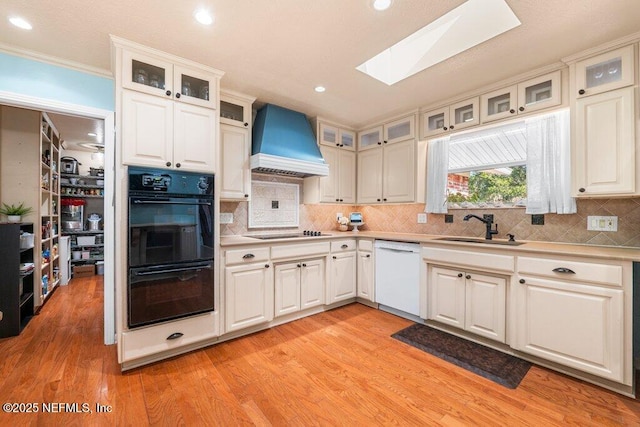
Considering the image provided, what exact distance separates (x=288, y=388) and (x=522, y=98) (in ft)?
10.2

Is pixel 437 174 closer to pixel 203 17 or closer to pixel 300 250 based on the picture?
pixel 300 250

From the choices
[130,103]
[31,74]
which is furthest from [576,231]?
[31,74]

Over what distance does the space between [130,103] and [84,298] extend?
3180mm

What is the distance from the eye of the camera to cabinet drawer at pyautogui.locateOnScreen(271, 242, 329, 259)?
2838mm

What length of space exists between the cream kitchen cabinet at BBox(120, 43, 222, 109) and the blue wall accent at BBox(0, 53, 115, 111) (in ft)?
1.94

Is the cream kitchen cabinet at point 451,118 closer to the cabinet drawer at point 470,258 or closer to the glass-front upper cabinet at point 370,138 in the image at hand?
the glass-front upper cabinet at point 370,138

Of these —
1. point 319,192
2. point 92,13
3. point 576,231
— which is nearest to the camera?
point 92,13

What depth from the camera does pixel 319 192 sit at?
3664 mm

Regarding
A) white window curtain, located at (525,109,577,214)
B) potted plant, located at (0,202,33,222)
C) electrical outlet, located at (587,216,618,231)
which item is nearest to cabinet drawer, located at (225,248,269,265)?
potted plant, located at (0,202,33,222)

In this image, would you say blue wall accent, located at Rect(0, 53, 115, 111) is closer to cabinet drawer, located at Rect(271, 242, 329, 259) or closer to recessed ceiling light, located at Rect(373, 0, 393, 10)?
cabinet drawer, located at Rect(271, 242, 329, 259)

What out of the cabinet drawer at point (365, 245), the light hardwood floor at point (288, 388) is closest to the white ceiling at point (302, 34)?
the cabinet drawer at point (365, 245)

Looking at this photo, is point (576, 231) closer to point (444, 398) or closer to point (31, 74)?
point (444, 398)

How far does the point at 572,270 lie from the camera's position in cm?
199

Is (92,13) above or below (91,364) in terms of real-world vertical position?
above
